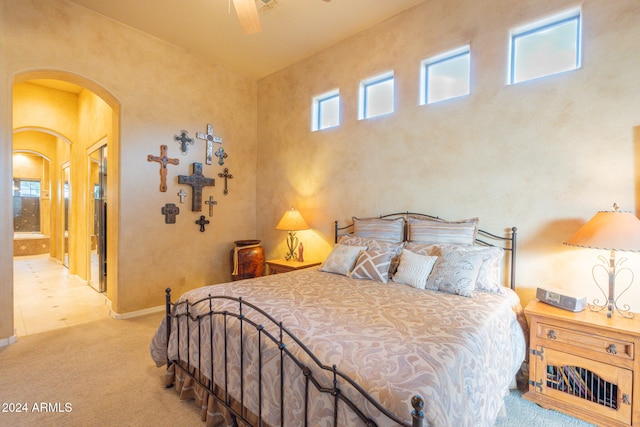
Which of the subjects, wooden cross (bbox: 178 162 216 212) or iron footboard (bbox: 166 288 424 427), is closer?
iron footboard (bbox: 166 288 424 427)

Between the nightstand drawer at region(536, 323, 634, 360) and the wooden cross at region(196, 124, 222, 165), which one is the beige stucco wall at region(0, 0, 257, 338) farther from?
the nightstand drawer at region(536, 323, 634, 360)

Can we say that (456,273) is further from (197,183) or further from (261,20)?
(197,183)

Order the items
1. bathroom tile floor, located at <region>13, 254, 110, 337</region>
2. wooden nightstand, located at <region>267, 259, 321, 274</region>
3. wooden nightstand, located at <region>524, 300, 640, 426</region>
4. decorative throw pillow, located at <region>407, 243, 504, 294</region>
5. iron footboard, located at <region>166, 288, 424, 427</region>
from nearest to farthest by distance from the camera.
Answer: iron footboard, located at <region>166, 288, 424, 427</region> → wooden nightstand, located at <region>524, 300, 640, 426</region> → decorative throw pillow, located at <region>407, 243, 504, 294</region> → bathroom tile floor, located at <region>13, 254, 110, 337</region> → wooden nightstand, located at <region>267, 259, 321, 274</region>

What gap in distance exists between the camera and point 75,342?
3.14m

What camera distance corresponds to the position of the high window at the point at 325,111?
4.32m

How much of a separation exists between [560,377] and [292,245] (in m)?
3.30

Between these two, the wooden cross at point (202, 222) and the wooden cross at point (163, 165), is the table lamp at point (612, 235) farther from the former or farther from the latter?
the wooden cross at point (163, 165)

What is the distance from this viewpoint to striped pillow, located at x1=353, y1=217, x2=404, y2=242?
3279 millimetres

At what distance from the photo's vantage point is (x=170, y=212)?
4.21 metres

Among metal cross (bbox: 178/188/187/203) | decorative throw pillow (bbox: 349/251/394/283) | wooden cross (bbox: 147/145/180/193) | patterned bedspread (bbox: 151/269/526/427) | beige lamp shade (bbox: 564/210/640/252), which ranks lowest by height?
patterned bedspread (bbox: 151/269/526/427)

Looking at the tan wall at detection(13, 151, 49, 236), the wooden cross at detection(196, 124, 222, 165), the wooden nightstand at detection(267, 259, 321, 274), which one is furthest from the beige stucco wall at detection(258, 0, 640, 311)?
the tan wall at detection(13, 151, 49, 236)

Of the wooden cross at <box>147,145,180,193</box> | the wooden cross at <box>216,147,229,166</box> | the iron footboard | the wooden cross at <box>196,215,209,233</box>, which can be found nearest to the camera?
the iron footboard

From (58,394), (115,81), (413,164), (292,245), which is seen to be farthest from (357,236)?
(115,81)

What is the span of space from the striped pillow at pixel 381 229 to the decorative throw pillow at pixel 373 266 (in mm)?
407
